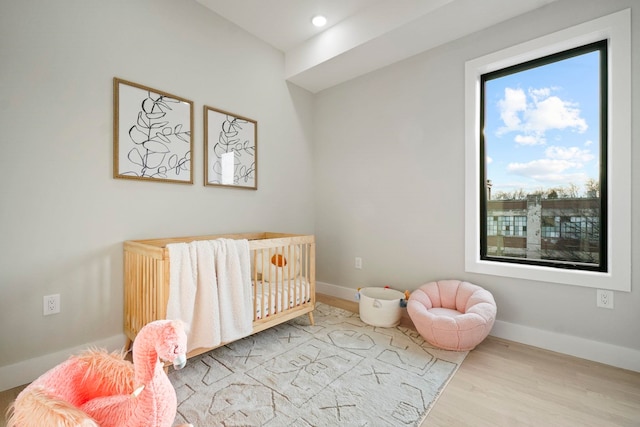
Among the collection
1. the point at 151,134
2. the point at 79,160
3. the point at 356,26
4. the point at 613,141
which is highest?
the point at 356,26

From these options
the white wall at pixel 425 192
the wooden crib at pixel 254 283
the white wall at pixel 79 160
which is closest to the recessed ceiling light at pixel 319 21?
the white wall at pixel 425 192

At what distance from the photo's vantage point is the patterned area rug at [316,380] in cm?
129

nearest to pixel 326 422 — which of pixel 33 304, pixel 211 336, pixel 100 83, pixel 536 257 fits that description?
pixel 211 336

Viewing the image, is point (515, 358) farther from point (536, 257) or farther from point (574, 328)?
point (536, 257)

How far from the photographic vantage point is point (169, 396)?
899 mm

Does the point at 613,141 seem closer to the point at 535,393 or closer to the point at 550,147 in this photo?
the point at 550,147

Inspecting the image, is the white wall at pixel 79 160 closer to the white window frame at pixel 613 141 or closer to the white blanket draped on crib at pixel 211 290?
the white blanket draped on crib at pixel 211 290

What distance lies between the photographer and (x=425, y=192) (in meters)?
2.49

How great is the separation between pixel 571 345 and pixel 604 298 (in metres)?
0.38

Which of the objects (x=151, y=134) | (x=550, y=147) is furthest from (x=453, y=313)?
(x=151, y=134)

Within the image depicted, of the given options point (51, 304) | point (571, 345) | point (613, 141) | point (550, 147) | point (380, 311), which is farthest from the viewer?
point (380, 311)

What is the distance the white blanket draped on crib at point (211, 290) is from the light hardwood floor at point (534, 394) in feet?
2.68

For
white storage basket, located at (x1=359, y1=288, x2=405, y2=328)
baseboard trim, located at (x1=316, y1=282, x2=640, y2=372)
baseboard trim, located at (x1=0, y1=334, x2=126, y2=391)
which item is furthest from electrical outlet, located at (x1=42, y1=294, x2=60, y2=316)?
baseboard trim, located at (x1=316, y1=282, x2=640, y2=372)

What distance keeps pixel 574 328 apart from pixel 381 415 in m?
1.52
